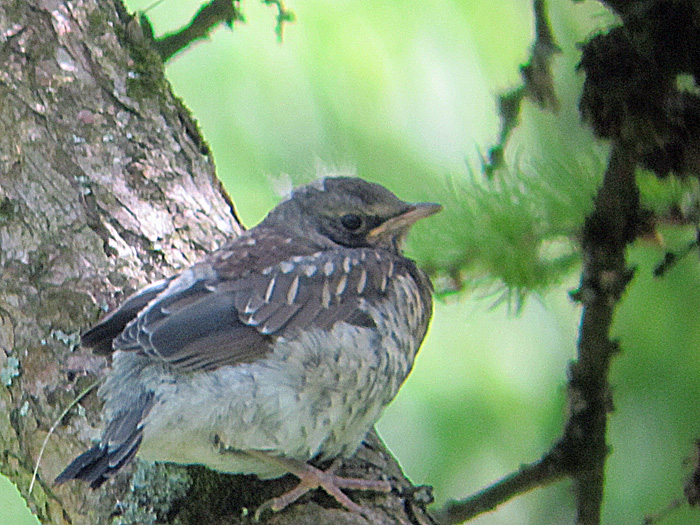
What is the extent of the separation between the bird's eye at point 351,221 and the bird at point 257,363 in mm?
232

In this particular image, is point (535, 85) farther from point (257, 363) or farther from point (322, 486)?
point (322, 486)

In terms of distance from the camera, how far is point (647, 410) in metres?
2.55

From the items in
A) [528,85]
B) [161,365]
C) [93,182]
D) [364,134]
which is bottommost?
[161,365]

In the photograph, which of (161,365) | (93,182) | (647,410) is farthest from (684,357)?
(93,182)

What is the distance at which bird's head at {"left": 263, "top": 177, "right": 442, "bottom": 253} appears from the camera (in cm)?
238

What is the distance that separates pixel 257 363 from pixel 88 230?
1.89 feet

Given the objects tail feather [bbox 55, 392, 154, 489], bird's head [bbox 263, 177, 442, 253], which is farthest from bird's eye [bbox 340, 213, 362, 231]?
tail feather [bbox 55, 392, 154, 489]

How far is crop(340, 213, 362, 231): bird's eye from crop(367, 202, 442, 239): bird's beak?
39mm

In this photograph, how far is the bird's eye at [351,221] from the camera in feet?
7.92

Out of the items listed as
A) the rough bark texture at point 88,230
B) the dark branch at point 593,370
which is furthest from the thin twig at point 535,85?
the rough bark texture at point 88,230

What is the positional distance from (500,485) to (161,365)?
34.4 inches

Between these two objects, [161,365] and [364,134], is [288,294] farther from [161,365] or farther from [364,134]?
[364,134]

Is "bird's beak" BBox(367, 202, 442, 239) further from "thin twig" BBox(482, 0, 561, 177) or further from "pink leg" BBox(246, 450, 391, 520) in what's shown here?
"pink leg" BBox(246, 450, 391, 520)

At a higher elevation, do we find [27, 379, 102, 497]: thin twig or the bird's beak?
the bird's beak
